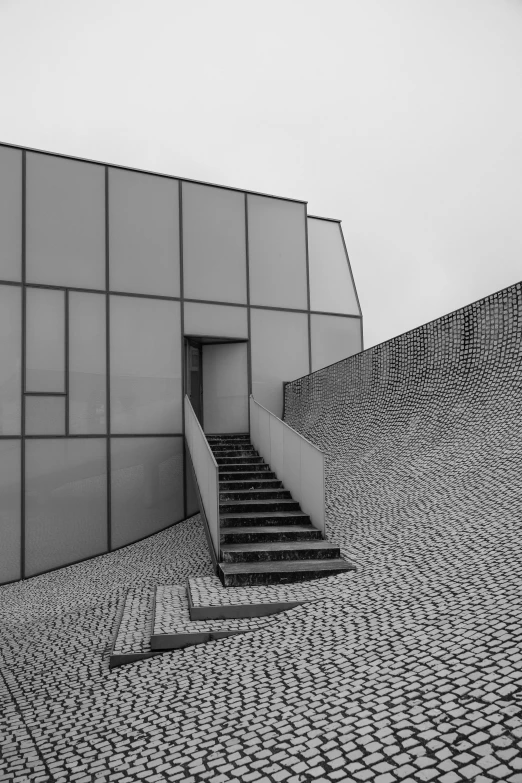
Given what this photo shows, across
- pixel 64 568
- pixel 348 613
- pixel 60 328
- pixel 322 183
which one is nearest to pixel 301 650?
pixel 348 613

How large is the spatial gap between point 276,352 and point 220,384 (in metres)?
1.37

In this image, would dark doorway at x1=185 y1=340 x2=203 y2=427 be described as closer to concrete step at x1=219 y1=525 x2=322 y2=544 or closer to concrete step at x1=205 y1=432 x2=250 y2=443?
concrete step at x1=205 y1=432 x2=250 y2=443

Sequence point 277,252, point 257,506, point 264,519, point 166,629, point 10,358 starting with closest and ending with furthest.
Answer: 1. point 166,629
2. point 264,519
3. point 257,506
4. point 10,358
5. point 277,252

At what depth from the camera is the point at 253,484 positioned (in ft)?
29.1

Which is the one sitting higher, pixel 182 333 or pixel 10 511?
pixel 182 333

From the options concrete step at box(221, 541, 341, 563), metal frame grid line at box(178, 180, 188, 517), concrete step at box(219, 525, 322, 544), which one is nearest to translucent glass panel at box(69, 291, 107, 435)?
metal frame grid line at box(178, 180, 188, 517)

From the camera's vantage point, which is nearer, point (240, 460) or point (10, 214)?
point (240, 460)

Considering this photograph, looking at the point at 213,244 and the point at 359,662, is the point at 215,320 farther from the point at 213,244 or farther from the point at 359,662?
the point at 359,662

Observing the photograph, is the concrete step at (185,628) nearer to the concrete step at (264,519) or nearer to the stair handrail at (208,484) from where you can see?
the stair handrail at (208,484)

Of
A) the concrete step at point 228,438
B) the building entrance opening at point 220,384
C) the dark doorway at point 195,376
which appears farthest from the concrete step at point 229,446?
the dark doorway at point 195,376

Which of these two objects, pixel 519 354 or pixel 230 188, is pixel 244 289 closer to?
pixel 230 188

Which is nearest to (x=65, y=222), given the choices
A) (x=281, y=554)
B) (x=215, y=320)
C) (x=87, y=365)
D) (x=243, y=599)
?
(x=87, y=365)

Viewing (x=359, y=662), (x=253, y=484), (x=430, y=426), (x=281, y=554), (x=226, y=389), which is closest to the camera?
(x=359, y=662)

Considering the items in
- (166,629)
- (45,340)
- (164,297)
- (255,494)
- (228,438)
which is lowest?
(166,629)
